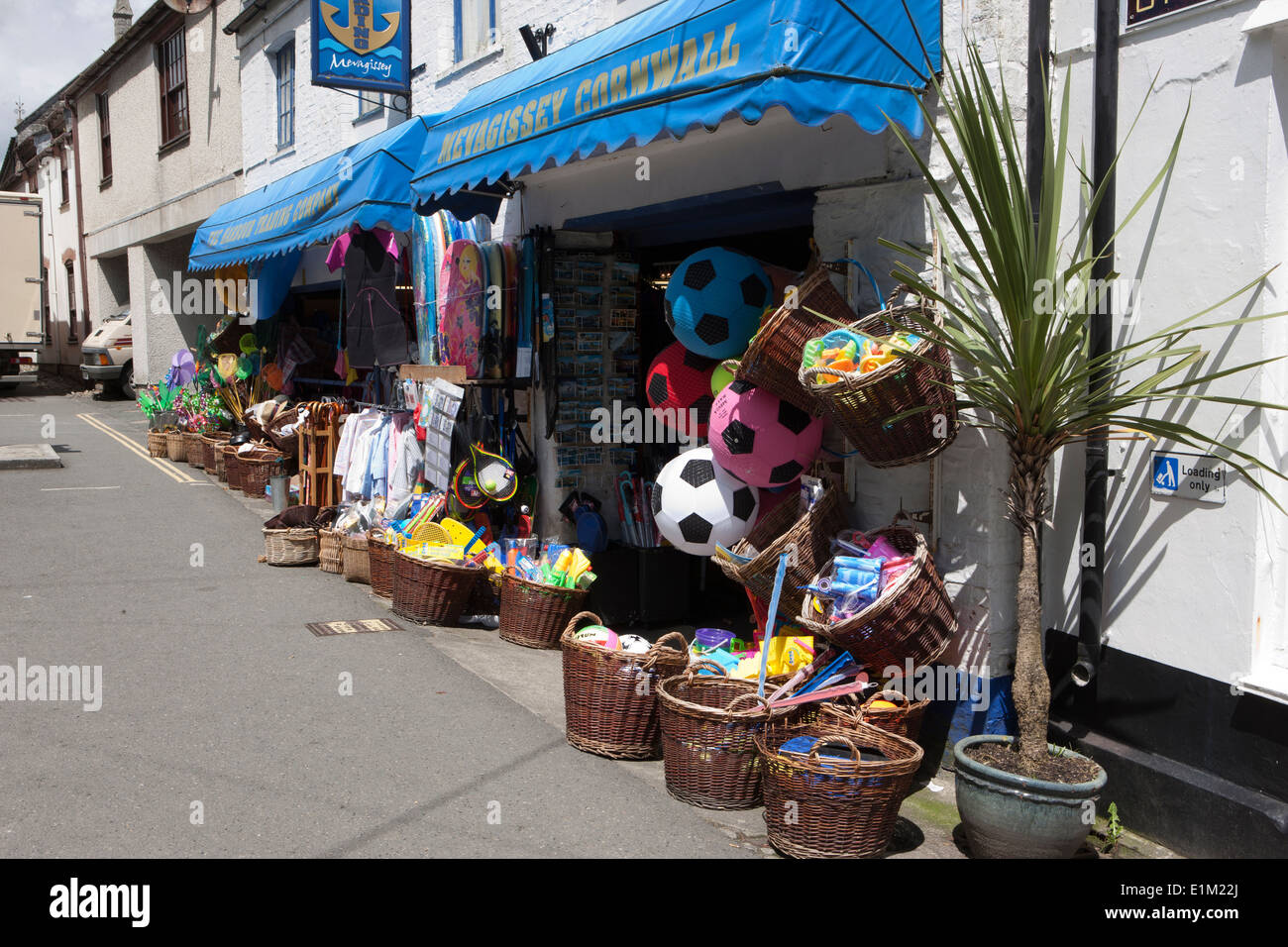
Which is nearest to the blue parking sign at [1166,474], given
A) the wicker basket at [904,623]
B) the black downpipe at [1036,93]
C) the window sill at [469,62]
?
the wicker basket at [904,623]

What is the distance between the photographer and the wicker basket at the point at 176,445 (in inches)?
535

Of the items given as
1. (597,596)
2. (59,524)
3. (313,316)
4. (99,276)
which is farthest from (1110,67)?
(99,276)

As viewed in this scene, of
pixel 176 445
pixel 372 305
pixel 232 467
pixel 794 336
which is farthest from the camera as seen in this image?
pixel 176 445

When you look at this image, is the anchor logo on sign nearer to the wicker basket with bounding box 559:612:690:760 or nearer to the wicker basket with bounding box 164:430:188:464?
the wicker basket with bounding box 164:430:188:464

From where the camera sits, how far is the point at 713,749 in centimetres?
444

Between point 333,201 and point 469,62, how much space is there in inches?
64.1

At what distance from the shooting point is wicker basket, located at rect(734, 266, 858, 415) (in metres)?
4.68

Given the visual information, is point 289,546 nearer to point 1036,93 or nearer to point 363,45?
point 363,45

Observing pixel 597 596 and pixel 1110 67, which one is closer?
pixel 1110 67

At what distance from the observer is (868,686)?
459 centimetres

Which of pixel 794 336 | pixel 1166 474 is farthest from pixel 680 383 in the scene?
pixel 1166 474

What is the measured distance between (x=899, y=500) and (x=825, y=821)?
1.74 metres
